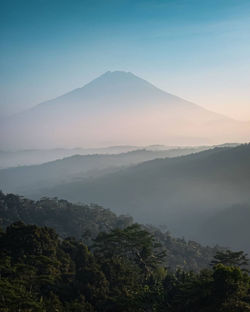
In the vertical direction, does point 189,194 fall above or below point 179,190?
below

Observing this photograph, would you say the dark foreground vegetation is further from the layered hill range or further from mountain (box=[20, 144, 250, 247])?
mountain (box=[20, 144, 250, 247])

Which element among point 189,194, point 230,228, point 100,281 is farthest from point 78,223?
point 189,194

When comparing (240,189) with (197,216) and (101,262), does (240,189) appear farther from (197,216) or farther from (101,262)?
(101,262)

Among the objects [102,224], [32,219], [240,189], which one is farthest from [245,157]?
[32,219]

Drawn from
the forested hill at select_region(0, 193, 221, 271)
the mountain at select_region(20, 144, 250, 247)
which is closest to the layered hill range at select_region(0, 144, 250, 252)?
the mountain at select_region(20, 144, 250, 247)

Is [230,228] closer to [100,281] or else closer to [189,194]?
[189,194]
